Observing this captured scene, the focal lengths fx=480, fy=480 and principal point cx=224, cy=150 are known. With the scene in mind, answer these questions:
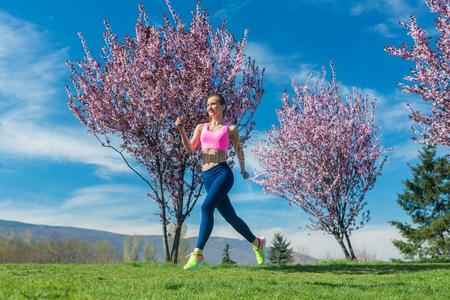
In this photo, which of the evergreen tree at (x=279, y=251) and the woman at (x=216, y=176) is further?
the evergreen tree at (x=279, y=251)

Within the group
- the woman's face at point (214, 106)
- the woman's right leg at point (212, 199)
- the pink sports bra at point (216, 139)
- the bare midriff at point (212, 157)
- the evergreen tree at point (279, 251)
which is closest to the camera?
the woman's right leg at point (212, 199)

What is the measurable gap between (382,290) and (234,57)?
14933 mm

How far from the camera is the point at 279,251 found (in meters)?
48.2

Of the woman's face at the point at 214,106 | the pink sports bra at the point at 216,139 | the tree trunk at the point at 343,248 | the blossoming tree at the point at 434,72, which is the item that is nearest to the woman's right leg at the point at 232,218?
the pink sports bra at the point at 216,139

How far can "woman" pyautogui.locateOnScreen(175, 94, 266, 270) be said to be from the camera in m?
8.36

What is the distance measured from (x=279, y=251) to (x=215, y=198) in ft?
136

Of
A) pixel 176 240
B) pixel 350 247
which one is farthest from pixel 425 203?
pixel 176 240

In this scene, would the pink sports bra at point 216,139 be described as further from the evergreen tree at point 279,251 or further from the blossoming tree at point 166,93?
the evergreen tree at point 279,251

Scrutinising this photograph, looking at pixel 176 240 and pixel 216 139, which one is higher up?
pixel 216 139

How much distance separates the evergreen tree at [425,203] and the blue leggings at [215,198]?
30344mm

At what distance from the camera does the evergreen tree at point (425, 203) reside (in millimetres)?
35375

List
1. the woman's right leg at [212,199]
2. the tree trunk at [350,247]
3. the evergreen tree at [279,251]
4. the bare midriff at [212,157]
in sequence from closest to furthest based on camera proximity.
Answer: the woman's right leg at [212,199] < the bare midriff at [212,157] < the tree trunk at [350,247] < the evergreen tree at [279,251]

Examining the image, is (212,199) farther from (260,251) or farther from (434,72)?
(434,72)

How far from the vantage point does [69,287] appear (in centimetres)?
693
